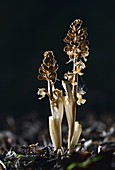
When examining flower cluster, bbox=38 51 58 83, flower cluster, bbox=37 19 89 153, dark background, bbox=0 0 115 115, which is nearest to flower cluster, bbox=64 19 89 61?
flower cluster, bbox=37 19 89 153

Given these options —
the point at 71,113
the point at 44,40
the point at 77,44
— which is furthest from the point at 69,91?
the point at 44,40

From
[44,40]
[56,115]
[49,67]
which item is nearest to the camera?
[49,67]

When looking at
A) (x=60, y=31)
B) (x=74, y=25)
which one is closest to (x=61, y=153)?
(x=74, y=25)

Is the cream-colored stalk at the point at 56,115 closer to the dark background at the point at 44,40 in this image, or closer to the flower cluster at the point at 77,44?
the flower cluster at the point at 77,44

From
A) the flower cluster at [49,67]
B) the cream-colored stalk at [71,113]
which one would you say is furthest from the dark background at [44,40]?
the flower cluster at [49,67]

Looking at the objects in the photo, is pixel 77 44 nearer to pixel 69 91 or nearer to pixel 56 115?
pixel 69 91

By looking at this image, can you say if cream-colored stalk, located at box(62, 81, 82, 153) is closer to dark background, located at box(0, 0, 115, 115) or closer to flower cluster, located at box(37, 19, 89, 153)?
flower cluster, located at box(37, 19, 89, 153)

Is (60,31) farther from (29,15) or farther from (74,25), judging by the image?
(74,25)

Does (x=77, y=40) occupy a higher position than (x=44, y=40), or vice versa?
(x=44, y=40)

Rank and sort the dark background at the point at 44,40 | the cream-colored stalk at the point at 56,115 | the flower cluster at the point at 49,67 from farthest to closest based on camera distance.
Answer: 1. the dark background at the point at 44,40
2. the cream-colored stalk at the point at 56,115
3. the flower cluster at the point at 49,67
